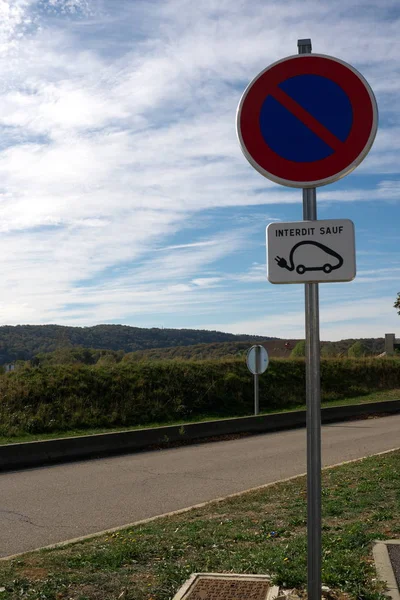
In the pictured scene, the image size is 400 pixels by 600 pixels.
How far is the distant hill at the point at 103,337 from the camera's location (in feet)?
157

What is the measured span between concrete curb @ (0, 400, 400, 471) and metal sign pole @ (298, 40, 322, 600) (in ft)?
35.6

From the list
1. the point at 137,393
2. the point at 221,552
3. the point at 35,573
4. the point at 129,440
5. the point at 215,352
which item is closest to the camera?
the point at 35,573

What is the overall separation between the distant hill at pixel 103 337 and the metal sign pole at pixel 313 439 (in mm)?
42036

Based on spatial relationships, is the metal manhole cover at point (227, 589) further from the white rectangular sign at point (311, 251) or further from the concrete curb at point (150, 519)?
the concrete curb at point (150, 519)

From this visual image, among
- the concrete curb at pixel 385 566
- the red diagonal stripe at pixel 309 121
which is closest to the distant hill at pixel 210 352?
the concrete curb at pixel 385 566

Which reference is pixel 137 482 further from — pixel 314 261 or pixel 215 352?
pixel 215 352

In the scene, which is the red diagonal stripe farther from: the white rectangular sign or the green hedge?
the green hedge

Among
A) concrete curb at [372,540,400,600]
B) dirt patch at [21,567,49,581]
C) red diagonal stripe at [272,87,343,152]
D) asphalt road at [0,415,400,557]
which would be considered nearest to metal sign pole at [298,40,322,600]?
red diagonal stripe at [272,87,343,152]

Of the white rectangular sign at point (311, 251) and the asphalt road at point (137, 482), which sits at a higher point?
the white rectangular sign at point (311, 251)

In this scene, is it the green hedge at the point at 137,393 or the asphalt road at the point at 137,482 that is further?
the green hedge at the point at 137,393

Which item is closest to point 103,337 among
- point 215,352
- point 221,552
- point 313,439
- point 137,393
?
point 215,352

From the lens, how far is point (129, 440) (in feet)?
50.6

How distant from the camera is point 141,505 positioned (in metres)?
9.13

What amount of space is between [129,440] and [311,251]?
13045 mm
